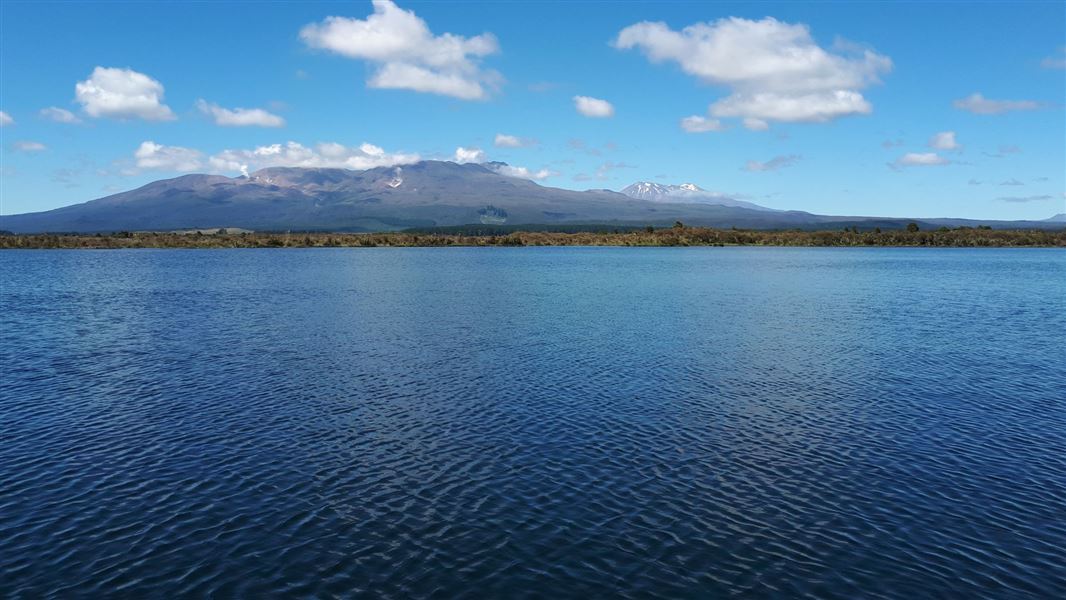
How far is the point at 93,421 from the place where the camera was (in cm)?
3194

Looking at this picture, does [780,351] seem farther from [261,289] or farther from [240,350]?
[261,289]

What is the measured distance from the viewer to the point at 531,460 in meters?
27.4

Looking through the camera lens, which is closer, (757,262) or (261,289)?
(261,289)

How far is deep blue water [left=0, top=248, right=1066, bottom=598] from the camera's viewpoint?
62.4ft

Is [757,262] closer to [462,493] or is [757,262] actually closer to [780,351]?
[780,351]

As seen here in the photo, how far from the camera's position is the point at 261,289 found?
9575 cm

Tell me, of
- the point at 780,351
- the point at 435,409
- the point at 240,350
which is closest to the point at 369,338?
the point at 240,350

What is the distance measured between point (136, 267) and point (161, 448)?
131 metres

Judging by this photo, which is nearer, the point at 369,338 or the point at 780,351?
the point at 780,351

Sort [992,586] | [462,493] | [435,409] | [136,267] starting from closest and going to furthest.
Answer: [992,586], [462,493], [435,409], [136,267]

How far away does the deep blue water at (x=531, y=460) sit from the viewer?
19.0 m

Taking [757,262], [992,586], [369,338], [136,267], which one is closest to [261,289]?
[369,338]

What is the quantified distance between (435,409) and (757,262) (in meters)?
141

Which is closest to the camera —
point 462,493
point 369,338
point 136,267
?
point 462,493
